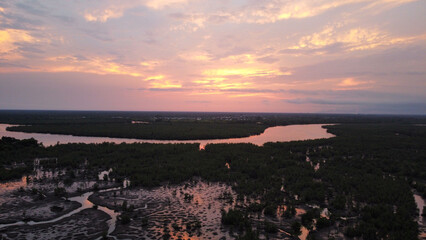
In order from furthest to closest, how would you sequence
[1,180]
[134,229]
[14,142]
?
[14,142], [1,180], [134,229]

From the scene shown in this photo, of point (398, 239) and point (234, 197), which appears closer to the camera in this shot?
point (398, 239)

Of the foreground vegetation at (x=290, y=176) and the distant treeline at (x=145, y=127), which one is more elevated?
the distant treeline at (x=145, y=127)

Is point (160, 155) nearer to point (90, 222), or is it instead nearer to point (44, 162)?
point (44, 162)

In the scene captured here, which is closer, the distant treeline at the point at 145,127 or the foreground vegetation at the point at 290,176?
the foreground vegetation at the point at 290,176

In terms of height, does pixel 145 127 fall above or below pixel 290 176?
above

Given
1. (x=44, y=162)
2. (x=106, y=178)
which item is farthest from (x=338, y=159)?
(x=44, y=162)

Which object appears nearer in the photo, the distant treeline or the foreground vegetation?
the foreground vegetation

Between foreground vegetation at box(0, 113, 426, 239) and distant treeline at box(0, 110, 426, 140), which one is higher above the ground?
distant treeline at box(0, 110, 426, 140)

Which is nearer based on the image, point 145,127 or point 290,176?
point 290,176
